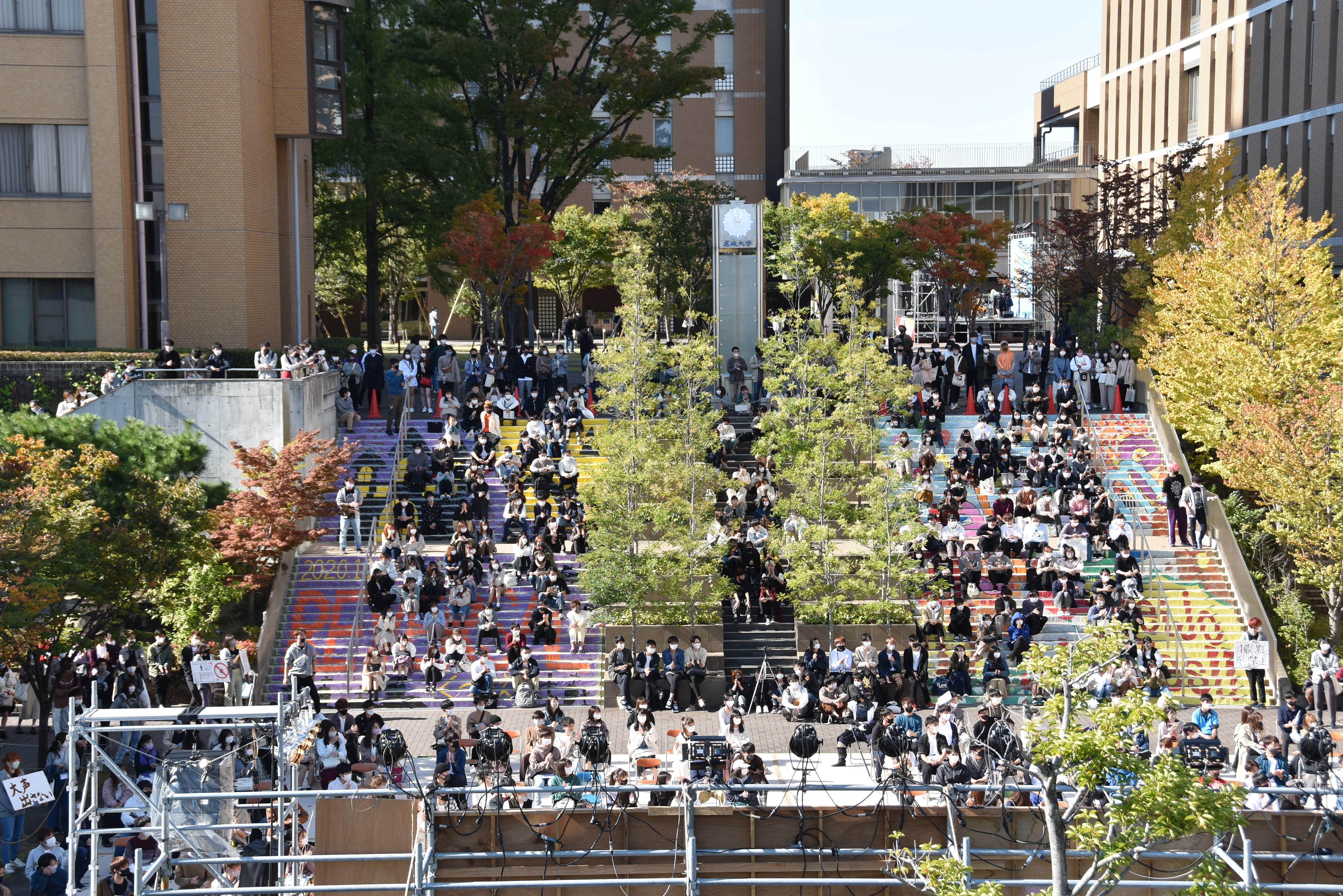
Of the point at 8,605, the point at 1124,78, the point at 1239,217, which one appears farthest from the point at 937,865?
the point at 1124,78

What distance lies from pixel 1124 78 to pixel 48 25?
4570 centimetres

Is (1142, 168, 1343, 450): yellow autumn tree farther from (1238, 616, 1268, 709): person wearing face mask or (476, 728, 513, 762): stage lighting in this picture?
(476, 728, 513, 762): stage lighting

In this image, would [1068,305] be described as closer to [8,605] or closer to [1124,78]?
[1124,78]

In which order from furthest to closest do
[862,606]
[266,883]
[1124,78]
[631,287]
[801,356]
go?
[1124,78] → [631,287] → [801,356] → [862,606] → [266,883]

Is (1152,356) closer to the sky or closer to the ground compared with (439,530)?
closer to the sky

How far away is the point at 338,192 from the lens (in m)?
54.7

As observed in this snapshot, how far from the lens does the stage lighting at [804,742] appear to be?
21641mm

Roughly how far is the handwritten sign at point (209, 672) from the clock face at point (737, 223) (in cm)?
2248

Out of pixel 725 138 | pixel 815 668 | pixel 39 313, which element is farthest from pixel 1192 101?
pixel 39 313

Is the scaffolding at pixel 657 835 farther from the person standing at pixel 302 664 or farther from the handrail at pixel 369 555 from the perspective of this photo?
the handrail at pixel 369 555

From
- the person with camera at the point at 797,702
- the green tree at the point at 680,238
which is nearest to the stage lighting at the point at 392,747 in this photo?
the person with camera at the point at 797,702

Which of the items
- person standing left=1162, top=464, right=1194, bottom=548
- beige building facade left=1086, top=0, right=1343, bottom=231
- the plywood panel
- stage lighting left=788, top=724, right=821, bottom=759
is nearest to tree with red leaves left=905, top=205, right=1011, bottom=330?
beige building facade left=1086, top=0, right=1343, bottom=231

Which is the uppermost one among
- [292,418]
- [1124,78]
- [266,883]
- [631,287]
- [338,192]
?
[1124,78]

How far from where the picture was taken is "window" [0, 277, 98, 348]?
122ft
